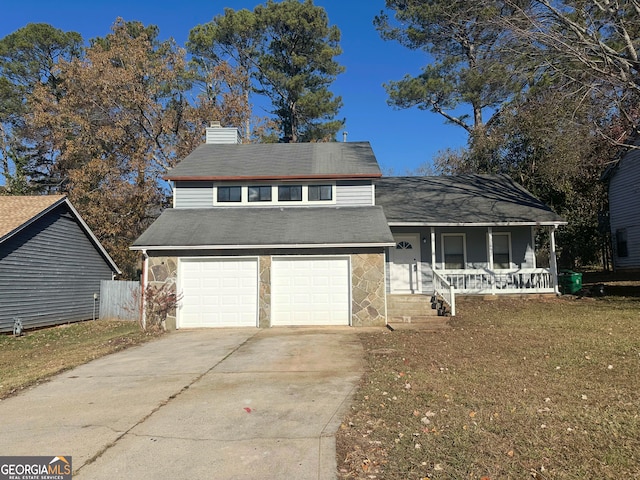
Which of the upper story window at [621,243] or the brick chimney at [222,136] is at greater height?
the brick chimney at [222,136]

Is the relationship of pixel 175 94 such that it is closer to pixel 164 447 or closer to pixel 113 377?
pixel 113 377

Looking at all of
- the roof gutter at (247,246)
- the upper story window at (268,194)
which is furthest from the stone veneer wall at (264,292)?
the upper story window at (268,194)

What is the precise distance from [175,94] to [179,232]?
52.3 feet

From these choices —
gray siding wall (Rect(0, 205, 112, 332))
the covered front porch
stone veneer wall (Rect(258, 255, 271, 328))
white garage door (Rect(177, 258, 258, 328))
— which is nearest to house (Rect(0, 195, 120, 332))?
gray siding wall (Rect(0, 205, 112, 332))

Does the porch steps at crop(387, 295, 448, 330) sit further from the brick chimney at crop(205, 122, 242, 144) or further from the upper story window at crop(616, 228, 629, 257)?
the upper story window at crop(616, 228, 629, 257)

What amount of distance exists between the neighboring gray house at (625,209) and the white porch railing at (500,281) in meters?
6.40

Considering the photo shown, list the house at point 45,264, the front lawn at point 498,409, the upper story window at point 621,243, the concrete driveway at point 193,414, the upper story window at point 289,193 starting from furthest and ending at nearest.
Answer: the upper story window at point 621,243 < the upper story window at point 289,193 < the house at point 45,264 < the concrete driveway at point 193,414 < the front lawn at point 498,409

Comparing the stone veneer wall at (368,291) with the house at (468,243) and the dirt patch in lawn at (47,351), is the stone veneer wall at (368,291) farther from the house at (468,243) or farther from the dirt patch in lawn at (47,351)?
the dirt patch in lawn at (47,351)

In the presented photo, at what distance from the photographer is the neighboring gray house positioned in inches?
707

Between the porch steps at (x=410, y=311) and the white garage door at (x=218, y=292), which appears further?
the white garage door at (x=218, y=292)

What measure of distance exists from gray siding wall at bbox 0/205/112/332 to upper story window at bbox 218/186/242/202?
6821 mm

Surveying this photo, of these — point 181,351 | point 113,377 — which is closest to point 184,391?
point 113,377

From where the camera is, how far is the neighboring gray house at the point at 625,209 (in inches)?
707

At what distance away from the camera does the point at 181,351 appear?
8766 mm
